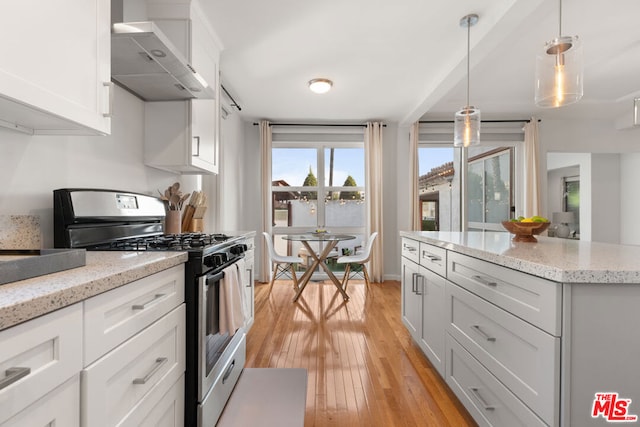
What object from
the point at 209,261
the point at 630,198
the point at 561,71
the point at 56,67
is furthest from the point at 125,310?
the point at 630,198

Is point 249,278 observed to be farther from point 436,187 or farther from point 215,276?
point 436,187

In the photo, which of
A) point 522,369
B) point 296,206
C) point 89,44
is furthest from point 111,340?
point 296,206

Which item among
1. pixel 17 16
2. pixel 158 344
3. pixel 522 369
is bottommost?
pixel 522 369

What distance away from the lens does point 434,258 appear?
2061 millimetres

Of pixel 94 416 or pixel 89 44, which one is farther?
pixel 89 44

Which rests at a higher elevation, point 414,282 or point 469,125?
point 469,125

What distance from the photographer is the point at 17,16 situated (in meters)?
0.90

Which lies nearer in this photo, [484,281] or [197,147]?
[484,281]

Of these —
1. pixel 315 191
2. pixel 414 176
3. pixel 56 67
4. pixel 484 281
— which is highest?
pixel 414 176

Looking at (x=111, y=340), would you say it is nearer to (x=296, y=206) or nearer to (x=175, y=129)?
(x=175, y=129)

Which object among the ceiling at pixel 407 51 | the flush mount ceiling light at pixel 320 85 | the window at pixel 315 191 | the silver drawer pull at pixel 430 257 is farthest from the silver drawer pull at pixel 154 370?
the window at pixel 315 191

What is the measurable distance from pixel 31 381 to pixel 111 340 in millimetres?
251

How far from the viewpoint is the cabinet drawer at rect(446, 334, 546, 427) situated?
1.18m

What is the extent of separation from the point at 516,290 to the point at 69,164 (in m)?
2.04
